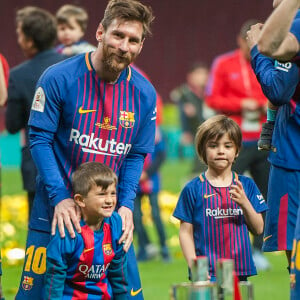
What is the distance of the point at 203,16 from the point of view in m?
29.3

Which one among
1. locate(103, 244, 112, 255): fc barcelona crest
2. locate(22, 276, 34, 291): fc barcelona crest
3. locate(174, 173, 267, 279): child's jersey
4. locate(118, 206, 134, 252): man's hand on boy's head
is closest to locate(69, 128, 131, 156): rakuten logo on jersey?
locate(118, 206, 134, 252): man's hand on boy's head

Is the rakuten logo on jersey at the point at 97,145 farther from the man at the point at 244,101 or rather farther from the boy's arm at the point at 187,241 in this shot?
the man at the point at 244,101

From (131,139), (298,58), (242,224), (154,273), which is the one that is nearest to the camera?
(298,58)

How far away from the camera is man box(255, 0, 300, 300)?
14.6 ft

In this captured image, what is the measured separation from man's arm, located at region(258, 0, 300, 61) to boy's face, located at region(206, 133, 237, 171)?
1.34 m

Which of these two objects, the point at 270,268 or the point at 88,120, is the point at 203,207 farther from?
the point at 270,268

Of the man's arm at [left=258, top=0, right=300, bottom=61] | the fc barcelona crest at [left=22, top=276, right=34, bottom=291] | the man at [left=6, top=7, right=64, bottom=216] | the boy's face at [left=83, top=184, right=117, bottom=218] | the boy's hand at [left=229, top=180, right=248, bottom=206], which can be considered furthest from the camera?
the man at [left=6, top=7, right=64, bottom=216]

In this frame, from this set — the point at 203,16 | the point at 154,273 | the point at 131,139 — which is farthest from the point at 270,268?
the point at 203,16

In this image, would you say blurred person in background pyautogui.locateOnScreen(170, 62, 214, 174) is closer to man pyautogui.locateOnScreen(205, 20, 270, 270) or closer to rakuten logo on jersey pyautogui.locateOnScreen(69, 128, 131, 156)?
man pyautogui.locateOnScreen(205, 20, 270, 270)

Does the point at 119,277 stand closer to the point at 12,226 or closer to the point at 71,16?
the point at 71,16

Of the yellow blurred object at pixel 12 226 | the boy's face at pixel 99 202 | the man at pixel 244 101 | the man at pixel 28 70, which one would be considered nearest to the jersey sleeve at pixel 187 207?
the boy's face at pixel 99 202

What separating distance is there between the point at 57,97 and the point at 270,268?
5416 millimetres

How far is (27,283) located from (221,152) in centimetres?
149

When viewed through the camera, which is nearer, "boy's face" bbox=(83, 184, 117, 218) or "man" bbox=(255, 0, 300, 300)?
"man" bbox=(255, 0, 300, 300)
